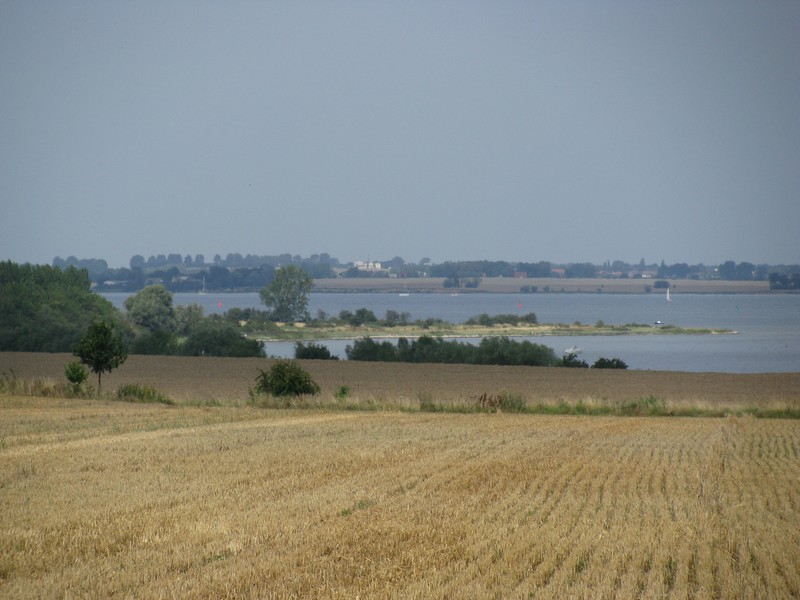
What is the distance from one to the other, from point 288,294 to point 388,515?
10810cm

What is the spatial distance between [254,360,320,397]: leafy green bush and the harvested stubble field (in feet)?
27.2

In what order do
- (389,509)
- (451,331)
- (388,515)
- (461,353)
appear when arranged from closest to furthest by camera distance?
(388,515) < (389,509) < (461,353) < (451,331)

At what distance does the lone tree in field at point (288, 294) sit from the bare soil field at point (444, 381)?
6110 centimetres

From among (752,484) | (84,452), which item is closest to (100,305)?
(84,452)

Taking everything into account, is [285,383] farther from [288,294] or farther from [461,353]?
[288,294]

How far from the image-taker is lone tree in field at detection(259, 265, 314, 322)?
118125 millimetres

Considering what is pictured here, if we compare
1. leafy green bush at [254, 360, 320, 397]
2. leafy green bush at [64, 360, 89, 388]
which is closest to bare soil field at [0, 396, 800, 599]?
leafy green bush at [254, 360, 320, 397]

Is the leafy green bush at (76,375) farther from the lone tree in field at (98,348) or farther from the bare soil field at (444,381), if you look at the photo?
the bare soil field at (444,381)

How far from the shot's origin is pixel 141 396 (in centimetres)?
3300

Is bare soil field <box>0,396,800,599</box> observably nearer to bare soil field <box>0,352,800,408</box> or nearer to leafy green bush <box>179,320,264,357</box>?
bare soil field <box>0,352,800,408</box>

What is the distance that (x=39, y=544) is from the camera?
10352 millimetres

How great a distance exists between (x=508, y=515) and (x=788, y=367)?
64476 millimetres

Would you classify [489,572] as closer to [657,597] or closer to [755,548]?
[657,597]

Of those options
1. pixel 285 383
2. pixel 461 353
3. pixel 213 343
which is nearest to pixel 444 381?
pixel 285 383
